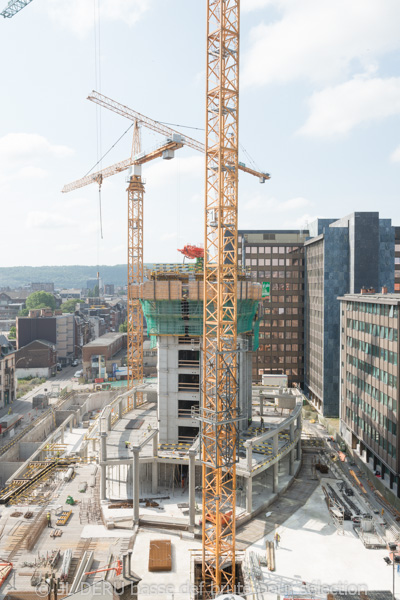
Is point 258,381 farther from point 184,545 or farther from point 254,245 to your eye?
point 184,545

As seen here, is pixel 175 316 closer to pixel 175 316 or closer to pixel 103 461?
pixel 175 316

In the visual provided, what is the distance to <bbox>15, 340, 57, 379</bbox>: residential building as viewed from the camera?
133 metres

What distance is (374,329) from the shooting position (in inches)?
2384

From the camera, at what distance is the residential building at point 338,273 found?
9138 centimetres

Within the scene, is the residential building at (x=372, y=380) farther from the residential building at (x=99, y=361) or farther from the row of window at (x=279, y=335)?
the residential building at (x=99, y=361)

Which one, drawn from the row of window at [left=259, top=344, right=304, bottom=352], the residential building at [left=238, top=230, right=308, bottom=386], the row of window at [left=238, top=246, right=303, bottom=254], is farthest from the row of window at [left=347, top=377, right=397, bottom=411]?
the row of window at [left=238, top=246, right=303, bottom=254]

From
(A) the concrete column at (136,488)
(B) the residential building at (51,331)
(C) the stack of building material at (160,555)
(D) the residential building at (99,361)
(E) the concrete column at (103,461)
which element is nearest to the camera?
(C) the stack of building material at (160,555)

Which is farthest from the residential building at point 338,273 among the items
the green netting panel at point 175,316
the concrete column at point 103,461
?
the concrete column at point 103,461

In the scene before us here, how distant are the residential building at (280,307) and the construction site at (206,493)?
51.8 m

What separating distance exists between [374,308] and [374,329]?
108 inches

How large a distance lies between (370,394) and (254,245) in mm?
65502

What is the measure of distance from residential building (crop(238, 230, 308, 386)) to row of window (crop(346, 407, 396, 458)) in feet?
158

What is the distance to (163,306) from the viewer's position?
55656 mm

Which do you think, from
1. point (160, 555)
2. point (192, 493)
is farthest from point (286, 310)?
point (160, 555)
